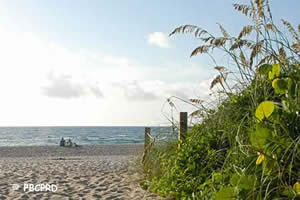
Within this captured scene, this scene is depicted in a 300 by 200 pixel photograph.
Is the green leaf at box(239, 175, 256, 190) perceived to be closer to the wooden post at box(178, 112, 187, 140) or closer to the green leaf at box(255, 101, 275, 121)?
the green leaf at box(255, 101, 275, 121)

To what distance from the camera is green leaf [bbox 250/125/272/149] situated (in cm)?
169

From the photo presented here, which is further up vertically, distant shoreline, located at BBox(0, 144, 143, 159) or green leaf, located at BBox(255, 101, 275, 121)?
green leaf, located at BBox(255, 101, 275, 121)

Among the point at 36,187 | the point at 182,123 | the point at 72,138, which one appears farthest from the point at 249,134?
the point at 72,138

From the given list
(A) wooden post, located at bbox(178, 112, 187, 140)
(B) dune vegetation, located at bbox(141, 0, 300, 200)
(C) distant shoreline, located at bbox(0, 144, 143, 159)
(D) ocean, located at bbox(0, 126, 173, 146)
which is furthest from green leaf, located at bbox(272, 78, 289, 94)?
(D) ocean, located at bbox(0, 126, 173, 146)

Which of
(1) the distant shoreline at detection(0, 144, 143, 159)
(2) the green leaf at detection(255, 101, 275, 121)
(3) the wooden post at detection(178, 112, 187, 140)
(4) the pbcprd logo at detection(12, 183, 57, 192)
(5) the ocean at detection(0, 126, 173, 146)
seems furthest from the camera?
(5) the ocean at detection(0, 126, 173, 146)

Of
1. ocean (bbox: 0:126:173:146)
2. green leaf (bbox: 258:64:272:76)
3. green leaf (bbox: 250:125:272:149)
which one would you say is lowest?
ocean (bbox: 0:126:173:146)

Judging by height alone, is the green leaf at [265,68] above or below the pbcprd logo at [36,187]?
above

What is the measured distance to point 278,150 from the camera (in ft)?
5.68

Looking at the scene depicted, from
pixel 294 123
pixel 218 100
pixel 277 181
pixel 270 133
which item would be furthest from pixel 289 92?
pixel 218 100

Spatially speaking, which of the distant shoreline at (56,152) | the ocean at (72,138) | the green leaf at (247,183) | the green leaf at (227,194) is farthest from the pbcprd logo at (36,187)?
the ocean at (72,138)

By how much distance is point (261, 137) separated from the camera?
1695mm

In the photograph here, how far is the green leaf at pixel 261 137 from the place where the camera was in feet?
5.53

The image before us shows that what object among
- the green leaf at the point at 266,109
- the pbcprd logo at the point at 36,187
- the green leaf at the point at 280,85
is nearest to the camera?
the green leaf at the point at 266,109

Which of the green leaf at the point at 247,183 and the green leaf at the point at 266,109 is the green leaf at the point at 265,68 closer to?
the green leaf at the point at 266,109
